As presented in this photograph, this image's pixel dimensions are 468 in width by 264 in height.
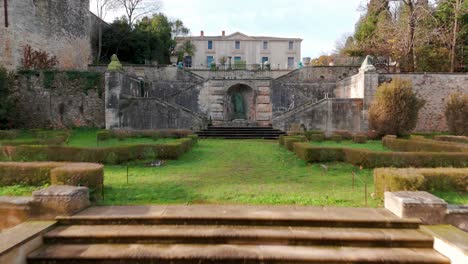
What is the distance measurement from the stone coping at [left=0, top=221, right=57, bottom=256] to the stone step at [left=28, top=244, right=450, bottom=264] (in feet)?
0.80

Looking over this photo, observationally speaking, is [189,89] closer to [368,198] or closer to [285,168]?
[285,168]

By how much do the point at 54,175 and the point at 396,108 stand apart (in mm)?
15288

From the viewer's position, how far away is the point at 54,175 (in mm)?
6027

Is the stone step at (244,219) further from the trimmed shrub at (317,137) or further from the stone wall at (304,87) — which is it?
the stone wall at (304,87)

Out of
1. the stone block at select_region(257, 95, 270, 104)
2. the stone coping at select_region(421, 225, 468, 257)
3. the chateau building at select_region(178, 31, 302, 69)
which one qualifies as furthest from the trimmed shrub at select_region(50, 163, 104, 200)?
the chateau building at select_region(178, 31, 302, 69)

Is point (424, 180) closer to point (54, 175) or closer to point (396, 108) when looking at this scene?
point (54, 175)

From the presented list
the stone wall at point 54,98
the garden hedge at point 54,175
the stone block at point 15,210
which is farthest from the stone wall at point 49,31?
the stone block at point 15,210

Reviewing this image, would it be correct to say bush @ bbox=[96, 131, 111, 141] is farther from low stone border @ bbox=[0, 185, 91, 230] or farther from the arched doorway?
the arched doorway

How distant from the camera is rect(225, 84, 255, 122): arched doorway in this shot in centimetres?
2550

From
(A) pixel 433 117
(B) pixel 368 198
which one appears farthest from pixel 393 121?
(B) pixel 368 198

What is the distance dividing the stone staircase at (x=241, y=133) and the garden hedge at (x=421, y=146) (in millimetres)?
6998

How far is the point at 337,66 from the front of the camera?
1231 inches

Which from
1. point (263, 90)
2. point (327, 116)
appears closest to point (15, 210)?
point (327, 116)

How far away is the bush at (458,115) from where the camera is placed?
1650 cm
